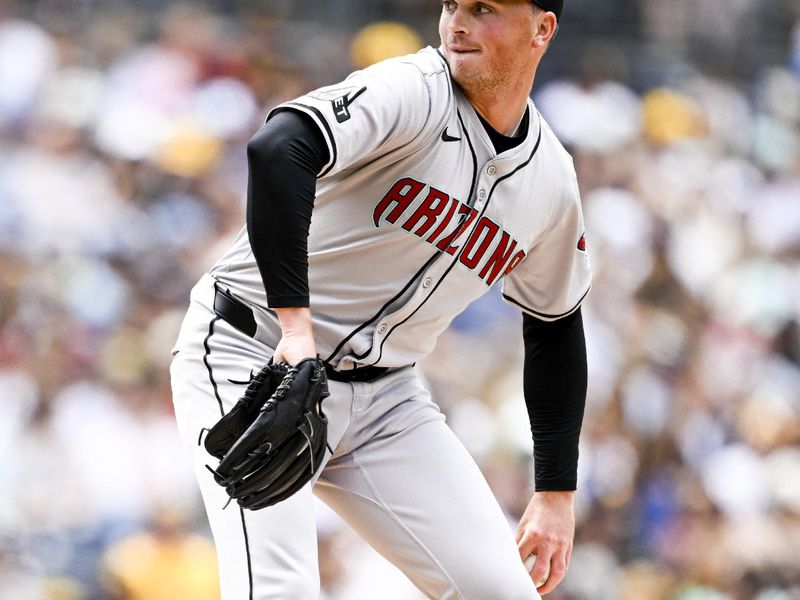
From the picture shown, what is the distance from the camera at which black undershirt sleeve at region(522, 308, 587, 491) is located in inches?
121

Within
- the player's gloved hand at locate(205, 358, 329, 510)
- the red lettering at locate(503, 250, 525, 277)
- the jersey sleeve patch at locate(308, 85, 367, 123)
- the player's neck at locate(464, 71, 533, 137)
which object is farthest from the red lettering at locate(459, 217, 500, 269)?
the player's gloved hand at locate(205, 358, 329, 510)

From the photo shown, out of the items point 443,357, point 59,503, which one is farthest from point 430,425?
point 443,357

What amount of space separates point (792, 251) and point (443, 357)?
2.43 m

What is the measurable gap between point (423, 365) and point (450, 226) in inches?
128

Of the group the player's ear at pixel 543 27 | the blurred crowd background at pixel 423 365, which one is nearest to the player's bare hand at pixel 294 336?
the player's ear at pixel 543 27

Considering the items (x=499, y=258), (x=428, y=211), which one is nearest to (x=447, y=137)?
(x=428, y=211)

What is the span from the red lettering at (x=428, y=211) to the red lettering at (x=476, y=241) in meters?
0.12

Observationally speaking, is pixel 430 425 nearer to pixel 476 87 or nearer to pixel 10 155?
pixel 476 87

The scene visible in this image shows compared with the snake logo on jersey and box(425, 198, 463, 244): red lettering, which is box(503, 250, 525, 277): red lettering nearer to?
the snake logo on jersey

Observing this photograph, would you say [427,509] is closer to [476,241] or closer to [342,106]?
[476,241]

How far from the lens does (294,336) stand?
2314 millimetres

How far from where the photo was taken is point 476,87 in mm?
2727

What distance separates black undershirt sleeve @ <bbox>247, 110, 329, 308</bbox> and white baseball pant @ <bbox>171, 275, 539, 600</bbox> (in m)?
0.35

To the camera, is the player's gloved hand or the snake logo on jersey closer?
the player's gloved hand
